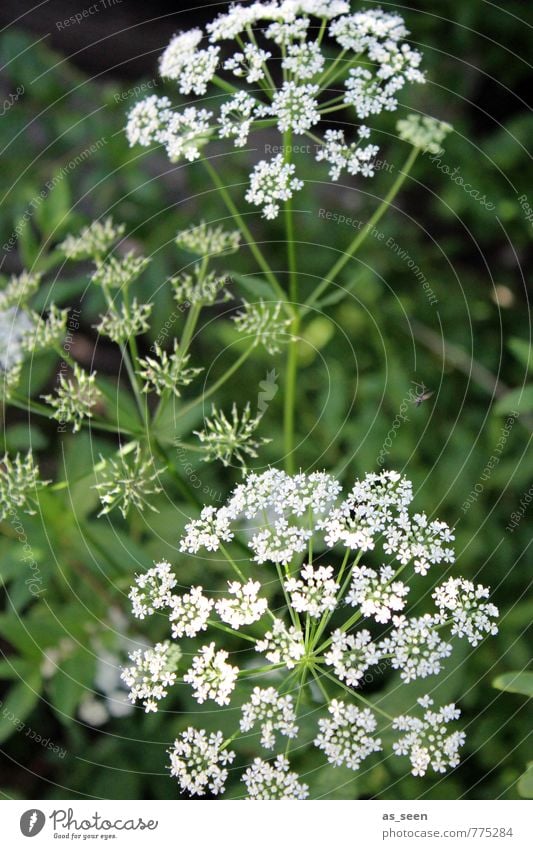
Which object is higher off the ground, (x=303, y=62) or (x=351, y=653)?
(x=303, y=62)

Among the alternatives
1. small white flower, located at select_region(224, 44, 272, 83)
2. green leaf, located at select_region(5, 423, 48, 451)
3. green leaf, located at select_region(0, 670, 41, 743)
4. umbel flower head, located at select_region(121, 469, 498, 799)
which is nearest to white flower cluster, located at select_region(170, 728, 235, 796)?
umbel flower head, located at select_region(121, 469, 498, 799)

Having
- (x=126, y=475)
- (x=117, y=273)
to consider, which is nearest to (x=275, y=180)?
(x=117, y=273)

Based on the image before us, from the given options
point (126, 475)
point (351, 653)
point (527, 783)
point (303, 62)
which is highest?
point (303, 62)

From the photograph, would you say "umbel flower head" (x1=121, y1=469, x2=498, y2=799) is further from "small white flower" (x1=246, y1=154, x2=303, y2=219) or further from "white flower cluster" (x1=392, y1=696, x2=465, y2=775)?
"small white flower" (x1=246, y1=154, x2=303, y2=219)

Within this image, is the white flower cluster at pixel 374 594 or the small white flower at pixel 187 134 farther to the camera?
the small white flower at pixel 187 134

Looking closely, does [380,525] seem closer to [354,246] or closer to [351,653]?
[351,653]

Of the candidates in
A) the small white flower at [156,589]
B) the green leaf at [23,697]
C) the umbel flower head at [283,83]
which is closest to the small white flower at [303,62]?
the umbel flower head at [283,83]

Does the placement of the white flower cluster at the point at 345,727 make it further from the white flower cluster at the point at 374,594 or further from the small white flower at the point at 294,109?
the small white flower at the point at 294,109
